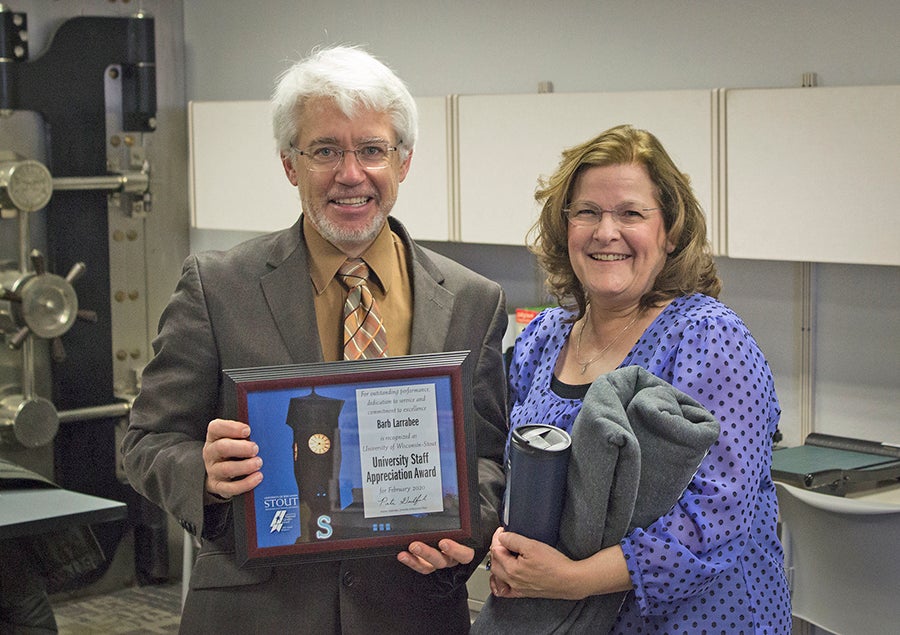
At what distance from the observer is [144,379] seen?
1840 millimetres

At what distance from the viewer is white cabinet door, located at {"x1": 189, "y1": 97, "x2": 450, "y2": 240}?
3.79 m

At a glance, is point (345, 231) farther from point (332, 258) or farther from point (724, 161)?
point (724, 161)

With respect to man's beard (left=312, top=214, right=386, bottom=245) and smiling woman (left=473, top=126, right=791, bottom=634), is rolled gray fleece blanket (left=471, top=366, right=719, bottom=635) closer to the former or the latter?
smiling woman (left=473, top=126, right=791, bottom=634)

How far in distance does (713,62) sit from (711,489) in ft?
6.86

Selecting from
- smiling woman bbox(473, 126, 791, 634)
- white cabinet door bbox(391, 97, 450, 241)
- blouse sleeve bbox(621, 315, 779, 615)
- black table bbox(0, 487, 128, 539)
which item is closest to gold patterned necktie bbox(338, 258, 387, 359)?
smiling woman bbox(473, 126, 791, 634)

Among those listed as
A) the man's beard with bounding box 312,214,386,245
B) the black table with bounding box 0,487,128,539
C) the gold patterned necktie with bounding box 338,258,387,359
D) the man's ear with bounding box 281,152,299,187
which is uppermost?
the man's ear with bounding box 281,152,299,187

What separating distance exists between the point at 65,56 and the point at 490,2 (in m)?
1.60

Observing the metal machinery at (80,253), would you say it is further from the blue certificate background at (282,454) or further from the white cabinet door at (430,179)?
the blue certificate background at (282,454)

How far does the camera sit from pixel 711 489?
5.32 feet

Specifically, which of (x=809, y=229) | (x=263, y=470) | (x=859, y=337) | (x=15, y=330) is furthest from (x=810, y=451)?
(x=15, y=330)

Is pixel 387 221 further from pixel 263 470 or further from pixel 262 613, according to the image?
pixel 262 613

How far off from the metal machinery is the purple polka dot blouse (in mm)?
2877

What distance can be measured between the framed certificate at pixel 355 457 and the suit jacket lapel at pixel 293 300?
0.15m

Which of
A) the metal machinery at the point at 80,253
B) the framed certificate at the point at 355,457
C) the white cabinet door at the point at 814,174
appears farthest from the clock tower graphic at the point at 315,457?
the metal machinery at the point at 80,253
